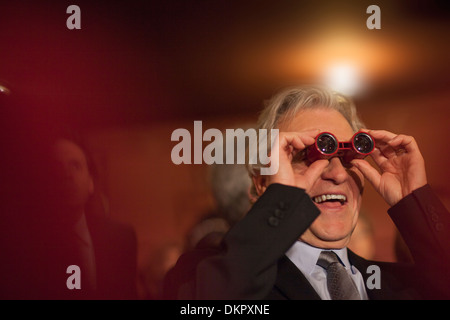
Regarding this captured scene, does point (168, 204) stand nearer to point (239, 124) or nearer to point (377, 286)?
point (239, 124)

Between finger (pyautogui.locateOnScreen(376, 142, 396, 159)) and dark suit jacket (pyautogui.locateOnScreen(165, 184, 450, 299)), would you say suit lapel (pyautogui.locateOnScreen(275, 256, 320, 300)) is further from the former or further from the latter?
finger (pyautogui.locateOnScreen(376, 142, 396, 159))

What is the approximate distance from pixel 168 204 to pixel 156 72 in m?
0.48

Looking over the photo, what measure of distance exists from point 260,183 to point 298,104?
289mm

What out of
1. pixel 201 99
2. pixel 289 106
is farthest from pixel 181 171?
pixel 289 106

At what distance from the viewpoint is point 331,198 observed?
136 cm

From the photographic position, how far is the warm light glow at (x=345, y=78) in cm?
160

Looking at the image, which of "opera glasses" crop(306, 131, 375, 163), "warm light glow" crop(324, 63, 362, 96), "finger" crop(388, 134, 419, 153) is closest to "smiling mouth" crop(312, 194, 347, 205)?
"opera glasses" crop(306, 131, 375, 163)

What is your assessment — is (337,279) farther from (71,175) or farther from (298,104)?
(71,175)

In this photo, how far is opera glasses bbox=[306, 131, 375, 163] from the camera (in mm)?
1278

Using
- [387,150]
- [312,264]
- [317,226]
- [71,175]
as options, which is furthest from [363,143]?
[71,175]

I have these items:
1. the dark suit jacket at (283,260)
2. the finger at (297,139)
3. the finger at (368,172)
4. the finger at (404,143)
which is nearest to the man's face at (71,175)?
the dark suit jacket at (283,260)

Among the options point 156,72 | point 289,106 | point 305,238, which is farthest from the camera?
point 156,72

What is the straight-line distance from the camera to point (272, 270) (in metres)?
1.15

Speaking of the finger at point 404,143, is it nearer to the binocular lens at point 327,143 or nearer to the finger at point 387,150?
the finger at point 387,150
